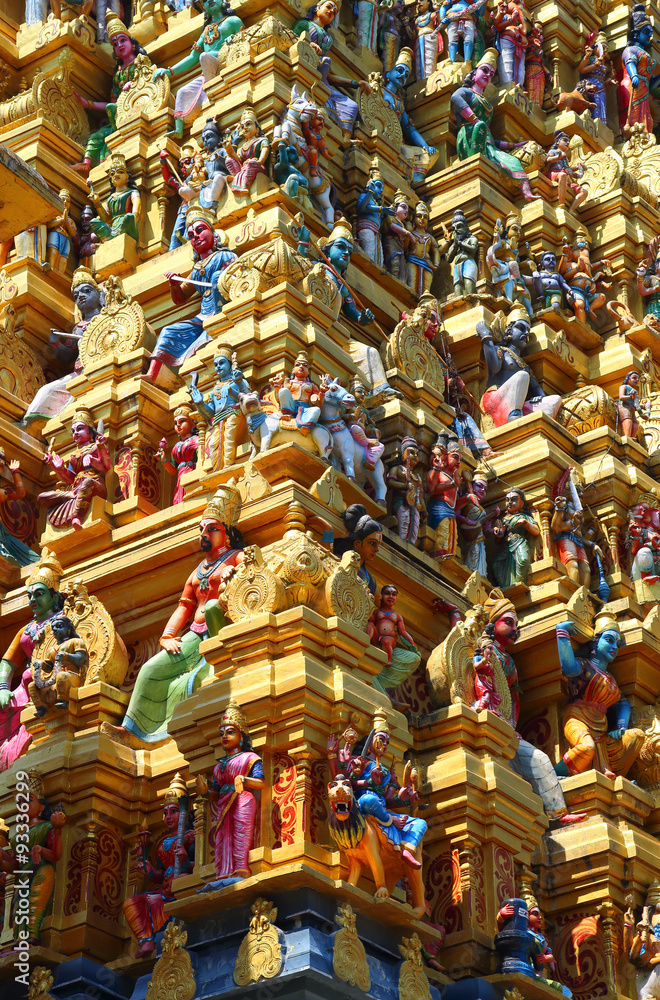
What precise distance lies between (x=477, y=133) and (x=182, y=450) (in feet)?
34.8

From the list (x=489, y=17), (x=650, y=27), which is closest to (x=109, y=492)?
(x=489, y=17)

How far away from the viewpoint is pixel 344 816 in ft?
53.1

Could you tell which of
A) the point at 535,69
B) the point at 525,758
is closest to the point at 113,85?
the point at 535,69

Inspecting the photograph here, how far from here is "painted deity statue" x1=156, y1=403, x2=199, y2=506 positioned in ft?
68.1

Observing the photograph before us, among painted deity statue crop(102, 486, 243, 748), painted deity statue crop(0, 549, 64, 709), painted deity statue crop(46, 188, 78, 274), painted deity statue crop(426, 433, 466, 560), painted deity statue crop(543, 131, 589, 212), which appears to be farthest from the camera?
painted deity statue crop(543, 131, 589, 212)

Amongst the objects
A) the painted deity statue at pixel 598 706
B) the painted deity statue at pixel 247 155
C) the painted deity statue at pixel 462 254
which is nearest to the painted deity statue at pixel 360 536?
the painted deity statue at pixel 598 706

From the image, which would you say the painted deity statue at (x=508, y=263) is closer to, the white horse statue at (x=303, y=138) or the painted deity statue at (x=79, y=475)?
the white horse statue at (x=303, y=138)

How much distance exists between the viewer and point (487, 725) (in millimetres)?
19234

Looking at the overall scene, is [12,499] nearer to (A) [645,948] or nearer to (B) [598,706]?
(B) [598,706]

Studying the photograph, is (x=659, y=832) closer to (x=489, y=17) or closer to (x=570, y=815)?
(x=570, y=815)

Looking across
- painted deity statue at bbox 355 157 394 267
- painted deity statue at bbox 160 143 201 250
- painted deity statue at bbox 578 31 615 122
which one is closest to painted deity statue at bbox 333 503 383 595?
painted deity statue at bbox 160 143 201 250

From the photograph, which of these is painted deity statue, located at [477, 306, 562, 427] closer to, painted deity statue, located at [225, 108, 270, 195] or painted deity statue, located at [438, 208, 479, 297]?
painted deity statue, located at [438, 208, 479, 297]

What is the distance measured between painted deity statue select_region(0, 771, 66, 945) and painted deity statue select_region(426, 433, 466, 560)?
611 centimetres

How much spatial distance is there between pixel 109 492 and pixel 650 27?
57.7ft
